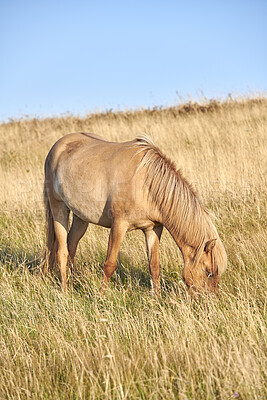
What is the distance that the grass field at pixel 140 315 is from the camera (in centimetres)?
251

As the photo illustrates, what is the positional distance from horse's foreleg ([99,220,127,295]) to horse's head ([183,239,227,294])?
69 centimetres

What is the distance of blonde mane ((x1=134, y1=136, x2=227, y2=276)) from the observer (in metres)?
3.81

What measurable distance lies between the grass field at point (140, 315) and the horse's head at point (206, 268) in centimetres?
14

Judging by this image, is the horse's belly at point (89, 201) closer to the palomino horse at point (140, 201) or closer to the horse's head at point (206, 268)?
the palomino horse at point (140, 201)

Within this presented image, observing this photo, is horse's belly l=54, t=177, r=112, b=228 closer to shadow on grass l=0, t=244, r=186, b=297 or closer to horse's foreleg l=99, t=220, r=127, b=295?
horse's foreleg l=99, t=220, r=127, b=295

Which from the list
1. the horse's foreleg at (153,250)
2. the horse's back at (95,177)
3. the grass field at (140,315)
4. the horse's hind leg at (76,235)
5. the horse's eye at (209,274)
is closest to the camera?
the grass field at (140,315)

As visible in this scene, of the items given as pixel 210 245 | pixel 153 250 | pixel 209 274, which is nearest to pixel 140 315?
pixel 209 274

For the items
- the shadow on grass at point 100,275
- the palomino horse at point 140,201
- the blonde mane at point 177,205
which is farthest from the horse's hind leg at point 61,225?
the blonde mane at point 177,205

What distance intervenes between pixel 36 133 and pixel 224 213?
8.27m

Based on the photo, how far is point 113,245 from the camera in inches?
163

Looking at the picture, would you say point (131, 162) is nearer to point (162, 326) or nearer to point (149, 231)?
point (149, 231)

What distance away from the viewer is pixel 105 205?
14.0 ft

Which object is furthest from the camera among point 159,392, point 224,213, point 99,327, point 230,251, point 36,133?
point 36,133

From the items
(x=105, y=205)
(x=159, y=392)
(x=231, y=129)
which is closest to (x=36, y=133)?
(x=231, y=129)
